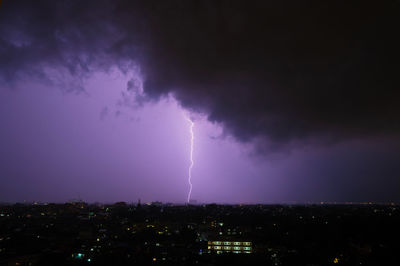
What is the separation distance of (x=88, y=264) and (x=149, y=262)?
4582mm

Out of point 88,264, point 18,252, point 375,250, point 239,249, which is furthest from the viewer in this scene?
point 239,249

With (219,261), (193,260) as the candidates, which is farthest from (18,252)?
(219,261)

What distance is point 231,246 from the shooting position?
98.3 ft

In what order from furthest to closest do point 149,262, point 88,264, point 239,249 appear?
point 239,249, point 149,262, point 88,264

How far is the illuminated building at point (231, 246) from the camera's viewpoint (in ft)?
96.7

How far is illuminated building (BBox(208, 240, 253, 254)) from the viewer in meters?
29.5

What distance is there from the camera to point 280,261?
22.9 m

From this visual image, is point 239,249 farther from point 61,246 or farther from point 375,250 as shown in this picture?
point 61,246

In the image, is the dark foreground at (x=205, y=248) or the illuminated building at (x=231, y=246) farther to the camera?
the illuminated building at (x=231, y=246)

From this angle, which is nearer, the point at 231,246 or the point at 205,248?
the point at 205,248

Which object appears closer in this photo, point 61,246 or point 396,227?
point 61,246

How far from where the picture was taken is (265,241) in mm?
32344

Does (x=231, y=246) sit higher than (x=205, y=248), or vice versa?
(x=231, y=246)

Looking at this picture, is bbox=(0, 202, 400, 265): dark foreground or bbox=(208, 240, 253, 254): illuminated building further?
bbox=(208, 240, 253, 254): illuminated building
